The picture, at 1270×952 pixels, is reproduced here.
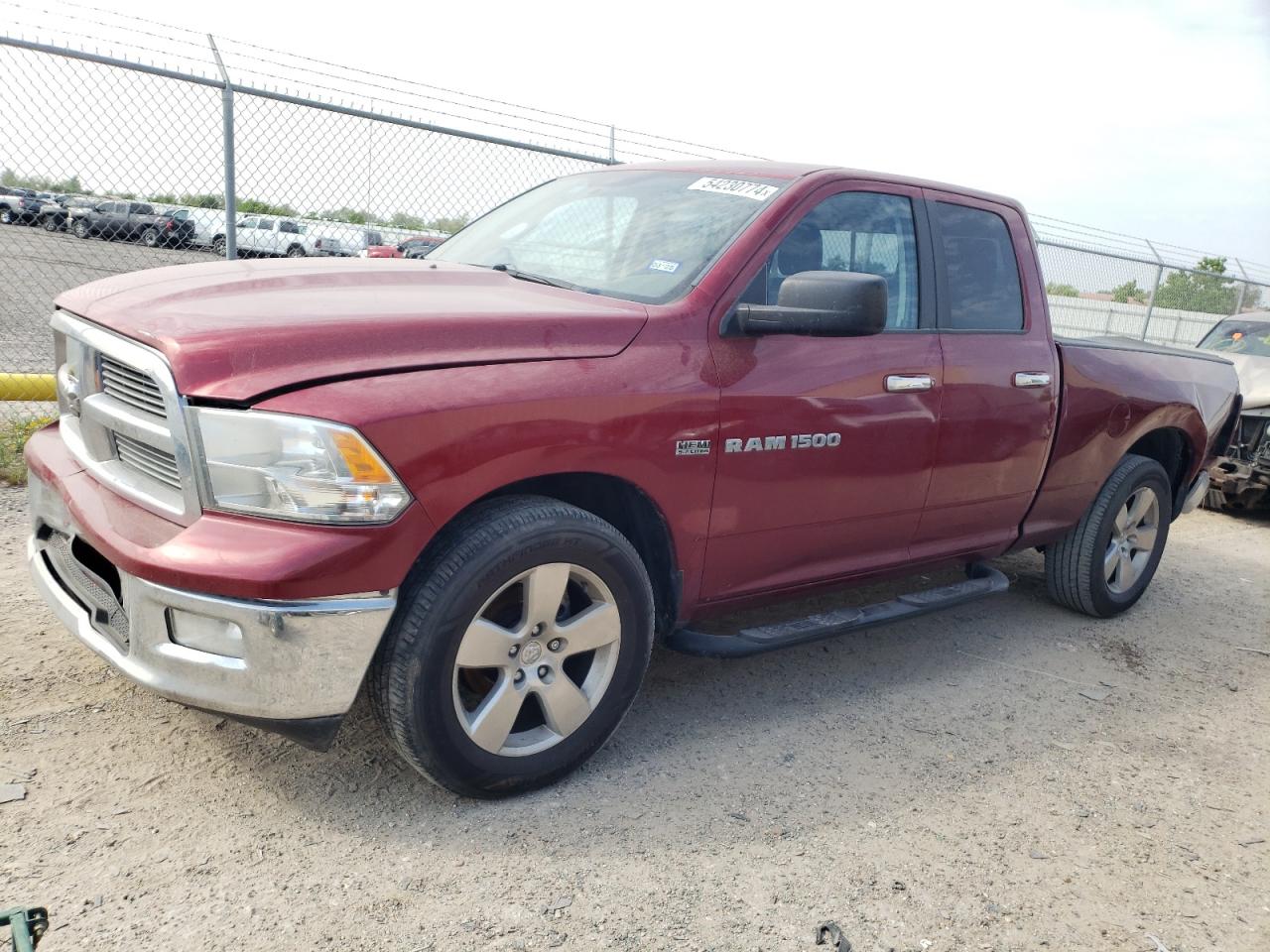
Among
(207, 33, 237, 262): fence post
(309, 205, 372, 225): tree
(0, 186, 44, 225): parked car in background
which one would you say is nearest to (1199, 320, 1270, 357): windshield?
(309, 205, 372, 225): tree

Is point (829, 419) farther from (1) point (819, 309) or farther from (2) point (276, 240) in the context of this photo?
(2) point (276, 240)

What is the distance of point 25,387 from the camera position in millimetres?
5176

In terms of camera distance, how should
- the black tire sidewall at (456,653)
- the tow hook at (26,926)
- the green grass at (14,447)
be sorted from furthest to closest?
the green grass at (14,447), the black tire sidewall at (456,653), the tow hook at (26,926)

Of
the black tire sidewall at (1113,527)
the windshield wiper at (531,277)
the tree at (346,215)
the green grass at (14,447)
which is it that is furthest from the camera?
the tree at (346,215)

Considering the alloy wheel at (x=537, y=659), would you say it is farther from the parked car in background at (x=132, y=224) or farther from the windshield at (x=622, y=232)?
the parked car in background at (x=132, y=224)

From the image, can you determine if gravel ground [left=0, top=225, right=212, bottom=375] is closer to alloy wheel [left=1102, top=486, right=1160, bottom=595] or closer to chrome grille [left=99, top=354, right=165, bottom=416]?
chrome grille [left=99, top=354, right=165, bottom=416]

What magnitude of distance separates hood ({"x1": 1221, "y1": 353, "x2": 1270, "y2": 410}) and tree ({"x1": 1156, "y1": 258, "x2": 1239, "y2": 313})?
5.34 m

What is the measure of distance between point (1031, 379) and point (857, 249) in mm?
1032

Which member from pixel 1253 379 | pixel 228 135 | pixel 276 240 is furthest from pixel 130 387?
pixel 1253 379

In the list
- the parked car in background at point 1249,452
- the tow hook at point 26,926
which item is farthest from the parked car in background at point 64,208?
the parked car in background at point 1249,452

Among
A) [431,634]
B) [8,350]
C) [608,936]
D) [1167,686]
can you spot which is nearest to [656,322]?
[431,634]

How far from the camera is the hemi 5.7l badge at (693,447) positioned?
294 centimetres

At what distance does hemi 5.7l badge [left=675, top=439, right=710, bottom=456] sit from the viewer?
9.64ft

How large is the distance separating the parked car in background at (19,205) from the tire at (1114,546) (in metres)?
5.92
